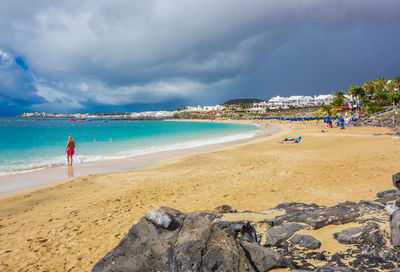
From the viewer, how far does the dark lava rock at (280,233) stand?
3.24 m

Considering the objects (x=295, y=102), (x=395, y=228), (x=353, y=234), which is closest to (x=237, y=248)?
(x=353, y=234)

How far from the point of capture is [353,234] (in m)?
3.07

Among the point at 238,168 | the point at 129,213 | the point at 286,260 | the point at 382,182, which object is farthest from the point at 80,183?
the point at 382,182

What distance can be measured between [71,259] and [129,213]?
205 cm

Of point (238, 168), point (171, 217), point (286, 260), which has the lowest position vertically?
point (238, 168)

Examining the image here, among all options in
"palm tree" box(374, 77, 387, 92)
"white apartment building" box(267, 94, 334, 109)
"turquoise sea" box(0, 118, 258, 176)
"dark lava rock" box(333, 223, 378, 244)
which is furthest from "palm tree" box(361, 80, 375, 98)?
"dark lava rock" box(333, 223, 378, 244)

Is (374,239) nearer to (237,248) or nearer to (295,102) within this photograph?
(237,248)

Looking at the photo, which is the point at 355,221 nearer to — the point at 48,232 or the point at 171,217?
the point at 171,217

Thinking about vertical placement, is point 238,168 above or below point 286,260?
below

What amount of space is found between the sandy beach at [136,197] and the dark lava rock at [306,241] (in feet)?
8.04

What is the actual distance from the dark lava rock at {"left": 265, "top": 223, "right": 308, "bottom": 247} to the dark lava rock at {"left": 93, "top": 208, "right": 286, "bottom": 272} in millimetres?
620

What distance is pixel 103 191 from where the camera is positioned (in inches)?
321

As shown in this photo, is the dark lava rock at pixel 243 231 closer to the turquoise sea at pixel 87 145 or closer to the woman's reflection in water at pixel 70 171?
the woman's reflection in water at pixel 70 171

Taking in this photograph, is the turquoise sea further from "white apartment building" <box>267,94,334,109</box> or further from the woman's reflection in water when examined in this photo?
"white apartment building" <box>267,94,334,109</box>
